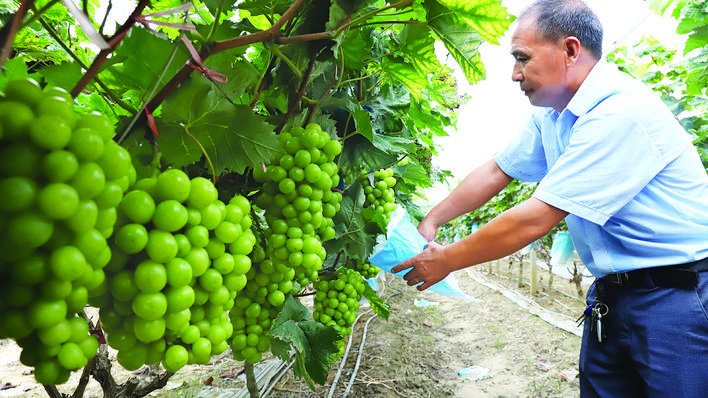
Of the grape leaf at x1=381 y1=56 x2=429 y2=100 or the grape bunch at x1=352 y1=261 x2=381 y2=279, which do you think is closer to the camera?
the grape leaf at x1=381 y1=56 x2=429 y2=100

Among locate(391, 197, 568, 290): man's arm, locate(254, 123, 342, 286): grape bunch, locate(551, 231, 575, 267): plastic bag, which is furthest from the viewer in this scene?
locate(551, 231, 575, 267): plastic bag

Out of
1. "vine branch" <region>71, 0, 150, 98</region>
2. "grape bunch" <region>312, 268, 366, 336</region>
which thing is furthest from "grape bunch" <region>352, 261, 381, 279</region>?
"vine branch" <region>71, 0, 150, 98</region>

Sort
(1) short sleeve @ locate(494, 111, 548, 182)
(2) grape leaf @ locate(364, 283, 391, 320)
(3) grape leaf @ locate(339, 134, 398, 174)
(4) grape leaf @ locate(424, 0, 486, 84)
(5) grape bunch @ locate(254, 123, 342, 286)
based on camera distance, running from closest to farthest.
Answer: (5) grape bunch @ locate(254, 123, 342, 286) → (4) grape leaf @ locate(424, 0, 486, 84) → (3) grape leaf @ locate(339, 134, 398, 174) → (2) grape leaf @ locate(364, 283, 391, 320) → (1) short sleeve @ locate(494, 111, 548, 182)

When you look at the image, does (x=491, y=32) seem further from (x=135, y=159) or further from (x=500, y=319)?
(x=500, y=319)

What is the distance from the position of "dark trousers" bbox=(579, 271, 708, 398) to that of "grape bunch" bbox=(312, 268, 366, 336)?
131 centimetres

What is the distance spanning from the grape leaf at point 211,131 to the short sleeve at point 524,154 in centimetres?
193

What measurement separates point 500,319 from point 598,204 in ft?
20.8

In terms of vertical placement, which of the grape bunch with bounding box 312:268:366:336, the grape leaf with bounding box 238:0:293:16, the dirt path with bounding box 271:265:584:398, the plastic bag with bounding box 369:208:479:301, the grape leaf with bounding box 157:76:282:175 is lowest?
the dirt path with bounding box 271:265:584:398

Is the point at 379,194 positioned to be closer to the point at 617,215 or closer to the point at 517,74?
the point at 517,74

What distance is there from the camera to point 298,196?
2.94ft

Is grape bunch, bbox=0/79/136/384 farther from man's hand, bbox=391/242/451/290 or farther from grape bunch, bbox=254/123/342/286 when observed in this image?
man's hand, bbox=391/242/451/290

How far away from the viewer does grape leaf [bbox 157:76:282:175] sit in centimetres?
69

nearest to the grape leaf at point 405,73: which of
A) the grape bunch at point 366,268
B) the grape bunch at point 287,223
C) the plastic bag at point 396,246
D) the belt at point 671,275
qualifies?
the grape bunch at point 287,223

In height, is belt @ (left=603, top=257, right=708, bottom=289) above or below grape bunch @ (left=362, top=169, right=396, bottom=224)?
below
